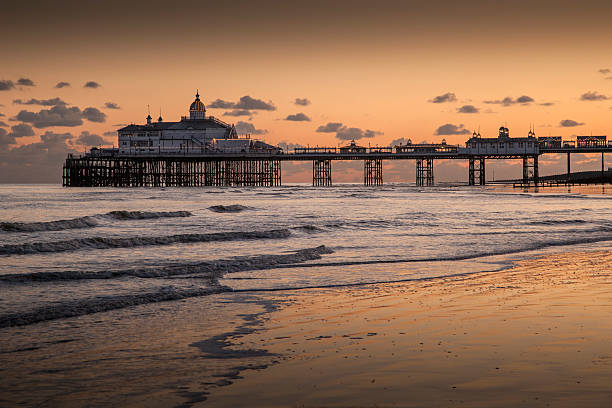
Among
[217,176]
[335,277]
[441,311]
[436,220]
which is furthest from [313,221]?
[217,176]

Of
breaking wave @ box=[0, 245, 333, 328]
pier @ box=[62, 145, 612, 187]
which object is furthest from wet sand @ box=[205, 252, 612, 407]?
pier @ box=[62, 145, 612, 187]

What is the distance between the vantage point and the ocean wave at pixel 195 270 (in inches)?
374

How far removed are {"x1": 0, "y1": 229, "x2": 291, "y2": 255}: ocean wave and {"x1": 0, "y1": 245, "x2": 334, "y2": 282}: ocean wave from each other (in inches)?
163

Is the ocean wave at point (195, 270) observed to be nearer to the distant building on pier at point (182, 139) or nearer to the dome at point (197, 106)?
the distant building on pier at point (182, 139)

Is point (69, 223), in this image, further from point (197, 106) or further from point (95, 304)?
point (197, 106)

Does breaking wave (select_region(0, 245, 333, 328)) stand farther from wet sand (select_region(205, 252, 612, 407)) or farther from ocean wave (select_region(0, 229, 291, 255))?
ocean wave (select_region(0, 229, 291, 255))

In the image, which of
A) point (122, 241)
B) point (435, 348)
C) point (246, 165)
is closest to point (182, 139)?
point (246, 165)

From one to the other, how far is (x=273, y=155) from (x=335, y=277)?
8616cm

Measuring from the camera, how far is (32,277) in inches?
372

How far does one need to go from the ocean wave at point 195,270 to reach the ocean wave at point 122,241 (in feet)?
13.6

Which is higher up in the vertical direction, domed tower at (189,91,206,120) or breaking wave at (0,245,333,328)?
domed tower at (189,91,206,120)

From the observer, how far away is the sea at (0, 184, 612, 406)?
4.57 m

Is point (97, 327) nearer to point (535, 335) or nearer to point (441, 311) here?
point (441, 311)

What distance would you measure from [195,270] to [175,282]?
132 cm
